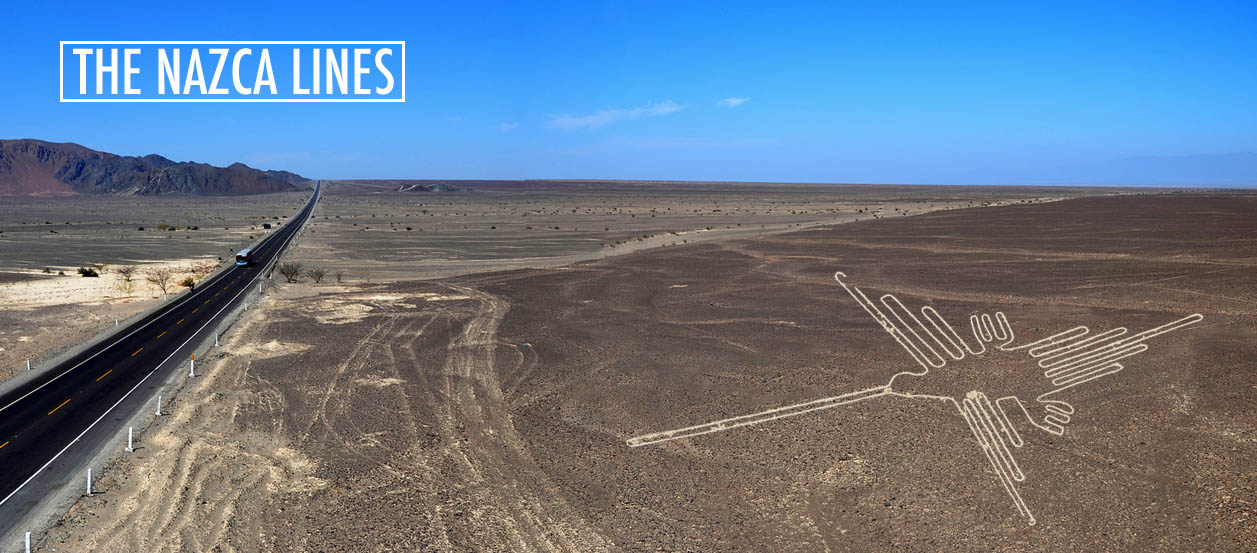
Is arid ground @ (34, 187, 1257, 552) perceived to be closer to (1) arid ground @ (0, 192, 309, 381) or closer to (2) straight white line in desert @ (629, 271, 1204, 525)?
(2) straight white line in desert @ (629, 271, 1204, 525)

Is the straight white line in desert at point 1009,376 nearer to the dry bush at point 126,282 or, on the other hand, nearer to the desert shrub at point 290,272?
the desert shrub at point 290,272

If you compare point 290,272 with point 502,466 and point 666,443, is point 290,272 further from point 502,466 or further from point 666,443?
point 666,443

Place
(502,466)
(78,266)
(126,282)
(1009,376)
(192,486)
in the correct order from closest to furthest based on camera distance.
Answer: (192,486), (502,466), (1009,376), (126,282), (78,266)

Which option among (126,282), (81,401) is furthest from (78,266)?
(81,401)

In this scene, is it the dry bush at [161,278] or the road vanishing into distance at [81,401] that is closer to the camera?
the road vanishing into distance at [81,401]

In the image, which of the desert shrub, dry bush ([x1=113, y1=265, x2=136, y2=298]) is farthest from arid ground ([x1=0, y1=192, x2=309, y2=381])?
the desert shrub

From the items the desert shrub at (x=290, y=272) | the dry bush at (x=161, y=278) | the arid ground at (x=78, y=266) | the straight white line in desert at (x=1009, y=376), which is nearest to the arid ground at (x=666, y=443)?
the straight white line in desert at (x=1009, y=376)
